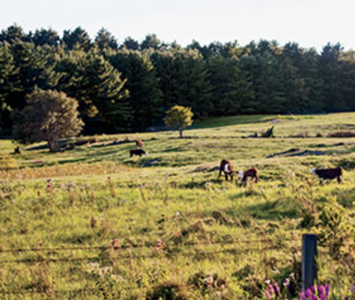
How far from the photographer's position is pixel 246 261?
241 inches

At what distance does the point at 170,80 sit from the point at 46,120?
1566 inches

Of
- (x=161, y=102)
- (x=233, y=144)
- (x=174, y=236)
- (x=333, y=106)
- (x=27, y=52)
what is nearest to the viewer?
(x=174, y=236)

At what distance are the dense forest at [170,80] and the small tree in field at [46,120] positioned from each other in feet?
46.7

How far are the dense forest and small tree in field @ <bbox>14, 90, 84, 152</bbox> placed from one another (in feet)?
46.7

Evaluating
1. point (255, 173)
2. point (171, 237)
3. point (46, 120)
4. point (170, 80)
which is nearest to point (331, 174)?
point (255, 173)

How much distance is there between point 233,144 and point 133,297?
25344 mm

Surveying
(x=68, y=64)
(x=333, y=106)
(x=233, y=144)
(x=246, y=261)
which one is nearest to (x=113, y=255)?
(x=246, y=261)

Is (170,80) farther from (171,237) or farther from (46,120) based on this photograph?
(171,237)

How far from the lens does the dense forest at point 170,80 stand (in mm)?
62969

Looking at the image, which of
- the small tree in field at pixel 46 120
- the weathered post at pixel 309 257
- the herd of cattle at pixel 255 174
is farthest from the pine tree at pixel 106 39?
the weathered post at pixel 309 257

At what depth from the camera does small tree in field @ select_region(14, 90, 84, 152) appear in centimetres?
4031

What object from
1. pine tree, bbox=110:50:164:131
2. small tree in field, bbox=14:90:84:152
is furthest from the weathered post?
pine tree, bbox=110:50:164:131

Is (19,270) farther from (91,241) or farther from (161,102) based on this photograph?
(161,102)

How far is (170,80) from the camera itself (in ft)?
249
